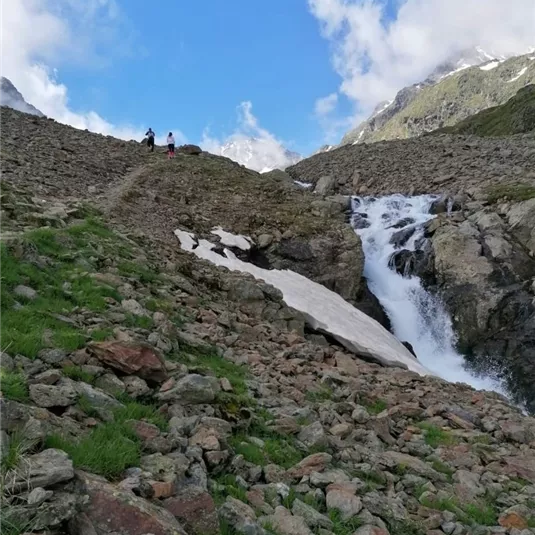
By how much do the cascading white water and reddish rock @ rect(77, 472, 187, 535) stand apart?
2028cm

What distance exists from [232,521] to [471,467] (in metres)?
5.91

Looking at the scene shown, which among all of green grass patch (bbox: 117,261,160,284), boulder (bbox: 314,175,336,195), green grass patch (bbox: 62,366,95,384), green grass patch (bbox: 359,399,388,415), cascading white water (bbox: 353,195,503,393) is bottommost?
green grass patch (bbox: 62,366,95,384)

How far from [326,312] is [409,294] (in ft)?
33.3

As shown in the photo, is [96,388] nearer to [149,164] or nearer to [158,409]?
[158,409]

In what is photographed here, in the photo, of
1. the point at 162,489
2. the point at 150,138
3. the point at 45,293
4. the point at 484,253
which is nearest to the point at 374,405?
the point at 45,293

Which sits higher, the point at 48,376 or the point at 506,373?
the point at 506,373

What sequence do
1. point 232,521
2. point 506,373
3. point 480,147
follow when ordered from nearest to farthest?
point 232,521
point 506,373
point 480,147

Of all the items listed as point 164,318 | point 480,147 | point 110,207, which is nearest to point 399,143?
point 480,147

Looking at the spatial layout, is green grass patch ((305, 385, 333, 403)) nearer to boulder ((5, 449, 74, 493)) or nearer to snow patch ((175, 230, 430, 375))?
boulder ((5, 449, 74, 493))

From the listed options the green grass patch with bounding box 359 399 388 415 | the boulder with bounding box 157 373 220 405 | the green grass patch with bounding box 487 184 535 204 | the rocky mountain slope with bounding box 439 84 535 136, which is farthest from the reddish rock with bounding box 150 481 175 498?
the rocky mountain slope with bounding box 439 84 535 136

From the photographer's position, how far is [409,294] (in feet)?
88.8

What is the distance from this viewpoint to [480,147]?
46.5 m

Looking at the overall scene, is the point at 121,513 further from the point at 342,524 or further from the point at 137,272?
the point at 137,272

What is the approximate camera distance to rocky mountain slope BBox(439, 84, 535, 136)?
10394 cm
